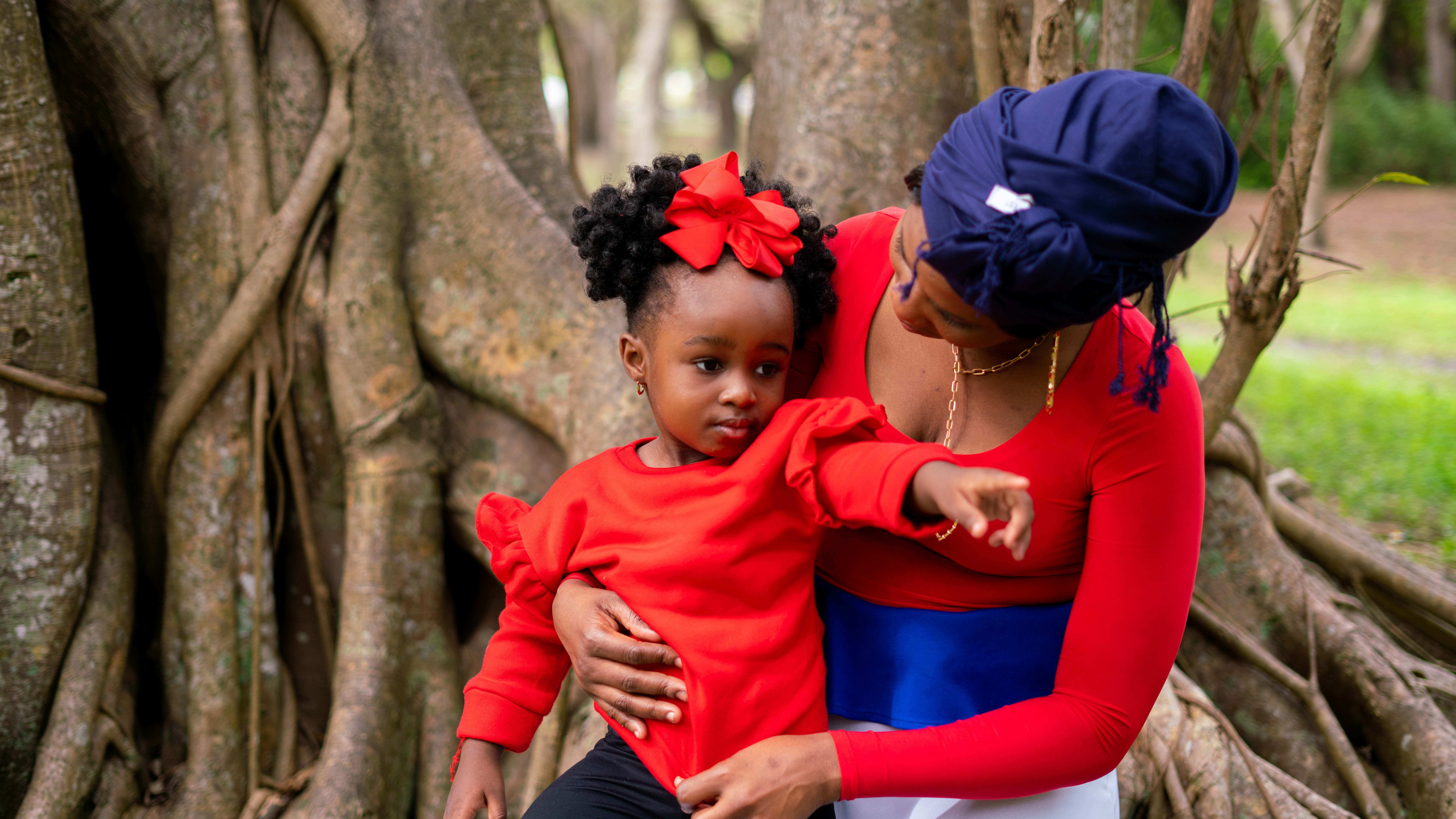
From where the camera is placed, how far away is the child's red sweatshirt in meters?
1.64

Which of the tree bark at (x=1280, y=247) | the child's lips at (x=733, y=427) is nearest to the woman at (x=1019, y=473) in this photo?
the child's lips at (x=733, y=427)

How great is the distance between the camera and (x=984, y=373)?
1748 mm

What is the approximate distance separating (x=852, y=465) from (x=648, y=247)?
1.94 feet

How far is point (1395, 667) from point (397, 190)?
3383 mm

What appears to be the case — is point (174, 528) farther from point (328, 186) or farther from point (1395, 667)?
point (1395, 667)

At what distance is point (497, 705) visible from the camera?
6.03 feet

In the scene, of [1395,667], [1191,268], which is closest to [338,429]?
[1395,667]

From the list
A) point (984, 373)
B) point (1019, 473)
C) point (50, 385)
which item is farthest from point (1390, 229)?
point (50, 385)

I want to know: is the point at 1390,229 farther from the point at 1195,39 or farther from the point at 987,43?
the point at 987,43

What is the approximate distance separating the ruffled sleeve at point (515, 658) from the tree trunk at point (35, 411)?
1.47 m

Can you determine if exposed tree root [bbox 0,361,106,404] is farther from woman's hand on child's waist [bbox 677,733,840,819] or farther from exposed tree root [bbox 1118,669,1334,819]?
exposed tree root [bbox 1118,669,1334,819]

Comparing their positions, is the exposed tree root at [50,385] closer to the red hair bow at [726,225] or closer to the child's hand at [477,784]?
the child's hand at [477,784]

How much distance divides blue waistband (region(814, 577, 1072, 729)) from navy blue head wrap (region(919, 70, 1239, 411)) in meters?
0.59

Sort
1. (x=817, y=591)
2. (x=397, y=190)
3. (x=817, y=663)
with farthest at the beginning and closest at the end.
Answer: (x=397, y=190) < (x=817, y=591) < (x=817, y=663)
